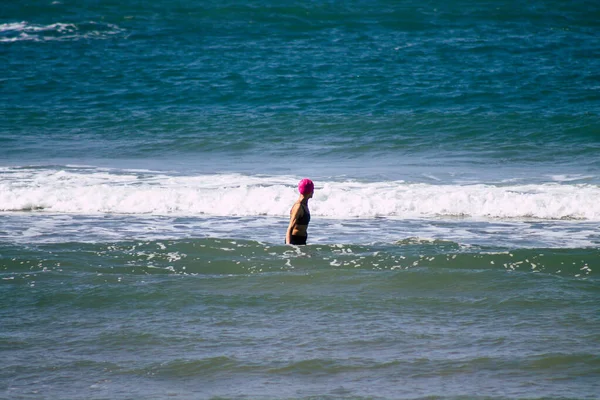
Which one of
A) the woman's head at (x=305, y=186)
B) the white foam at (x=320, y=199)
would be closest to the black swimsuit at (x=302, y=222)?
the woman's head at (x=305, y=186)

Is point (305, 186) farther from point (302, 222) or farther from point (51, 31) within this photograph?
point (51, 31)

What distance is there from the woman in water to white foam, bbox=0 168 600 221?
9.17ft

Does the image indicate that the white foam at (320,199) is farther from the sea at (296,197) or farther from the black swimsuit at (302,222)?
the black swimsuit at (302,222)

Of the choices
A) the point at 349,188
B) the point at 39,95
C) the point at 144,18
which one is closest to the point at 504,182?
the point at 349,188

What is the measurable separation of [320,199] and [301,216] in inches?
139

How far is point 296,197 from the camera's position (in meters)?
12.7

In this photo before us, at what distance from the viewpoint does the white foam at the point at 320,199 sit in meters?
11.9

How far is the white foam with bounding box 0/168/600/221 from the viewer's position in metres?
11.9

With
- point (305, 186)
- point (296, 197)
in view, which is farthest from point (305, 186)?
point (296, 197)

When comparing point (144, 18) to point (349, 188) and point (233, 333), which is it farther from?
point (233, 333)

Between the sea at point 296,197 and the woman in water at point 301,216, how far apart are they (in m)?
0.37

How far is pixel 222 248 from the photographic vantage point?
30.4 ft

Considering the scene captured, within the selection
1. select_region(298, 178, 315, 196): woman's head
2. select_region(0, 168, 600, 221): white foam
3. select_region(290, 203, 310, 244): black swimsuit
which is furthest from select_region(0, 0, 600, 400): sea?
select_region(298, 178, 315, 196): woman's head

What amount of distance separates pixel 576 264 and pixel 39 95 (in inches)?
707
